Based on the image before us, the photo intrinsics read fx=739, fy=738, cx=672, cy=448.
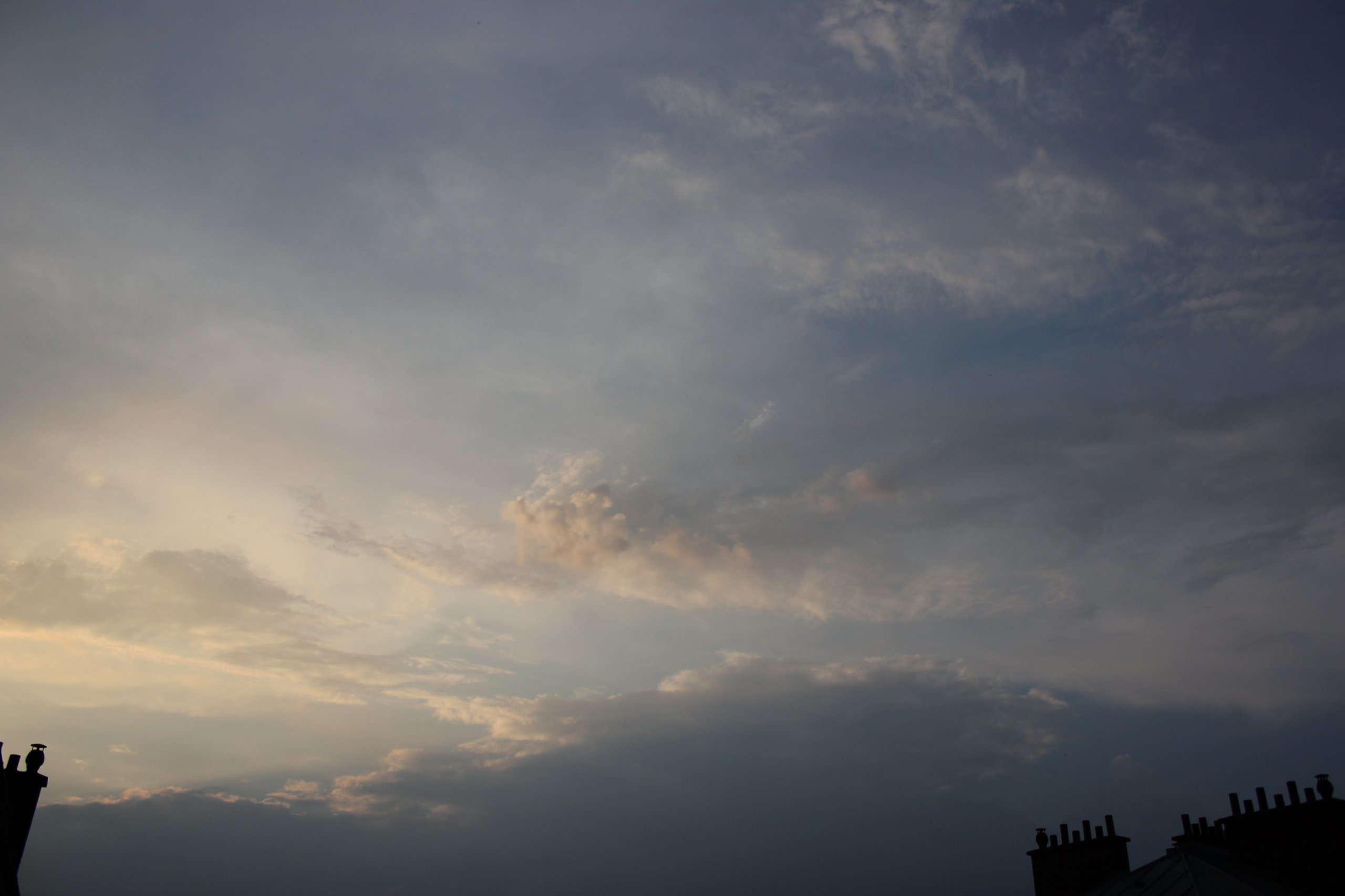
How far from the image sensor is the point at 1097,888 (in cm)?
3481

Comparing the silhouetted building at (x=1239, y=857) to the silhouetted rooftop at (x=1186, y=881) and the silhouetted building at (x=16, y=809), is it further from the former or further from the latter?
the silhouetted building at (x=16, y=809)

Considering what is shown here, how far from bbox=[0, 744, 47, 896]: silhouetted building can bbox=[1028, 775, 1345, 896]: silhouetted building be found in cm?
4043

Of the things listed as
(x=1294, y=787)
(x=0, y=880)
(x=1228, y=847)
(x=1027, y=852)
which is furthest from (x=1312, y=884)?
(x=0, y=880)

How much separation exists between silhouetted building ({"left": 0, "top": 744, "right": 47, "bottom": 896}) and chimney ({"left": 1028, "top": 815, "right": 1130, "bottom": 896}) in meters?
43.3

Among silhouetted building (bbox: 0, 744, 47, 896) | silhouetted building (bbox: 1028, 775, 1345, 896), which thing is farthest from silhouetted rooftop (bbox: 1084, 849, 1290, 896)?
silhouetted building (bbox: 0, 744, 47, 896)

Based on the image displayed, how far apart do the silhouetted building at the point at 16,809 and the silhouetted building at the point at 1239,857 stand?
40432 millimetres

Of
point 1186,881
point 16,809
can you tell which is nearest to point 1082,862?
point 1186,881

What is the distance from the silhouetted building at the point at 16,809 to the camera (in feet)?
78.8

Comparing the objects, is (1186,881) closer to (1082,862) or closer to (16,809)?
(1082,862)

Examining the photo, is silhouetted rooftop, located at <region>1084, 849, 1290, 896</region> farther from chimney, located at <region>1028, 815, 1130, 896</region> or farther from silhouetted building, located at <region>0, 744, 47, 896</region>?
silhouetted building, located at <region>0, 744, 47, 896</region>

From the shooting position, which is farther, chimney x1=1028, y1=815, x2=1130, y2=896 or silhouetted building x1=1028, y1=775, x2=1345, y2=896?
chimney x1=1028, y1=815, x2=1130, y2=896

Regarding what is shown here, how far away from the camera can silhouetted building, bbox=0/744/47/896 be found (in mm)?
24031

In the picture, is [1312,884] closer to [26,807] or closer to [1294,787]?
[1294,787]

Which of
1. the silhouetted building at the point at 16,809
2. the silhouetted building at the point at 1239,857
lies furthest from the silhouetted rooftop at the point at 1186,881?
the silhouetted building at the point at 16,809
